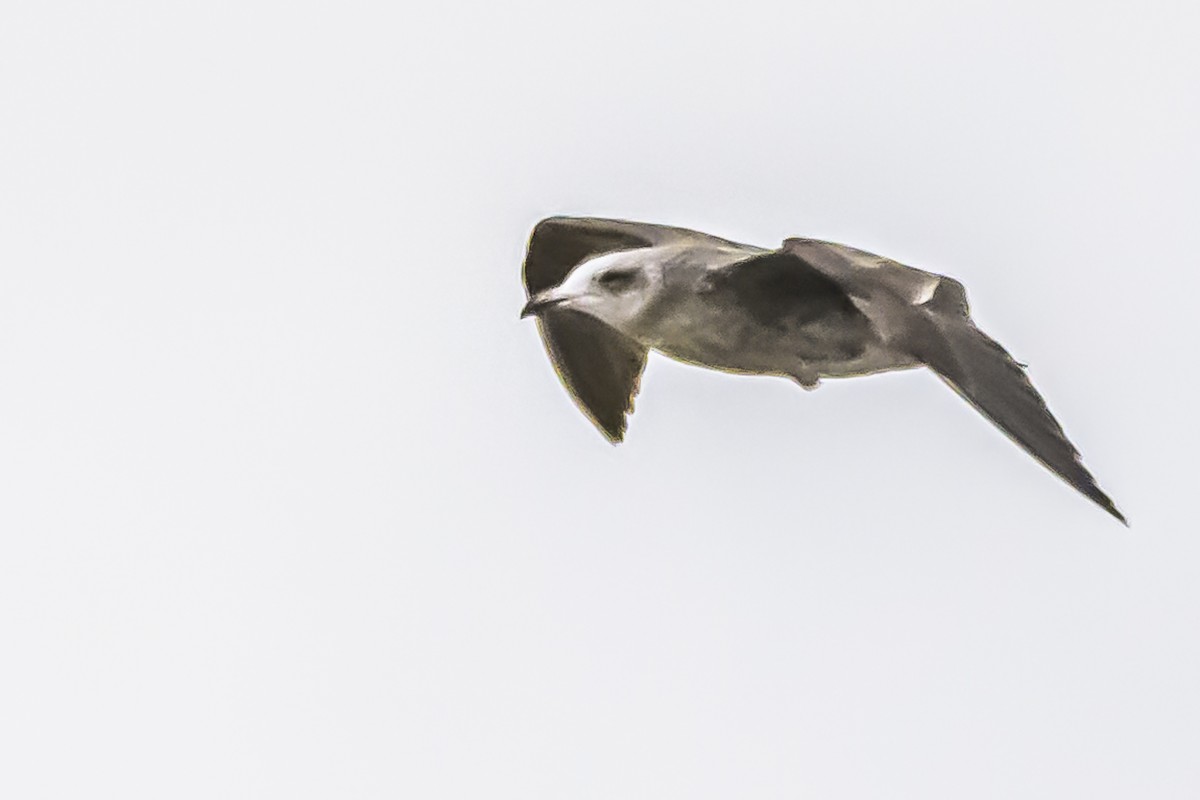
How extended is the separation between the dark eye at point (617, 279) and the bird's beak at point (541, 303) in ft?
1.00

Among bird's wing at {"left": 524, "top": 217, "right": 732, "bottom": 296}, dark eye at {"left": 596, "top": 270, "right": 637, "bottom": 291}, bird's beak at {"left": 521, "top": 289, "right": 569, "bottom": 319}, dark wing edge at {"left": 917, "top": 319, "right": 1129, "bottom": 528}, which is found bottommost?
dark wing edge at {"left": 917, "top": 319, "right": 1129, "bottom": 528}

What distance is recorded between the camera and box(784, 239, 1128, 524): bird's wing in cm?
686

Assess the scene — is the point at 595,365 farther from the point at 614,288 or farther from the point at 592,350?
the point at 614,288

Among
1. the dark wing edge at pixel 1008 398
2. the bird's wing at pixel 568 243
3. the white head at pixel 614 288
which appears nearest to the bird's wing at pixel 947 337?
the dark wing edge at pixel 1008 398

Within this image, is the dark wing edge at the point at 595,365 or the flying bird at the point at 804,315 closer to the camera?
the flying bird at the point at 804,315

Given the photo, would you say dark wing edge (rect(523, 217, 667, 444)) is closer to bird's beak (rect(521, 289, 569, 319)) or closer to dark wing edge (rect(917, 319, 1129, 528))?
bird's beak (rect(521, 289, 569, 319))

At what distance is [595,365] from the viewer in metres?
9.52

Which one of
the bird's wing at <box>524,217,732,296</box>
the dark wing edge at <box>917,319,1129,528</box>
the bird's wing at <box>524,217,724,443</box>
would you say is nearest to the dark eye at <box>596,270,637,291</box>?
the bird's wing at <box>524,217,732,296</box>

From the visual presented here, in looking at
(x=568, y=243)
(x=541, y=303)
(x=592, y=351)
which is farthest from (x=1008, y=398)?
(x=568, y=243)

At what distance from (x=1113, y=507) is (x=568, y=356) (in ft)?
11.9

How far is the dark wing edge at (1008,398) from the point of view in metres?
6.72

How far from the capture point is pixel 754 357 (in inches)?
315

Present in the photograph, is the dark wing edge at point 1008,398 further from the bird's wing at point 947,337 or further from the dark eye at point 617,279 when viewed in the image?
the dark eye at point 617,279

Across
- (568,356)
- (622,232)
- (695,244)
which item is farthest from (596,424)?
(695,244)
